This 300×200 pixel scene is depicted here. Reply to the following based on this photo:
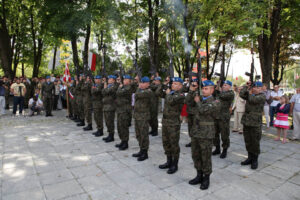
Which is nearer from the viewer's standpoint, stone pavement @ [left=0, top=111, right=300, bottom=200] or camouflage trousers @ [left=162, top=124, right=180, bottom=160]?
stone pavement @ [left=0, top=111, right=300, bottom=200]

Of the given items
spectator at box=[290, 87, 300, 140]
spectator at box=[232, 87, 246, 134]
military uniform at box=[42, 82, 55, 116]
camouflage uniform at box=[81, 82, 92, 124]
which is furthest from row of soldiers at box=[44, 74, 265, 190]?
military uniform at box=[42, 82, 55, 116]

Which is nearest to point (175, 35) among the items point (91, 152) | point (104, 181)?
point (91, 152)

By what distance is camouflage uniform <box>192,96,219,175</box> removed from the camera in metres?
3.70

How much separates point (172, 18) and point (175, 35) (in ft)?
21.2

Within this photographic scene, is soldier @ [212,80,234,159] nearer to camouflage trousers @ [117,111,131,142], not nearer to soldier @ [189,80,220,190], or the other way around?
soldier @ [189,80,220,190]

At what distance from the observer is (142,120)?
5.24m

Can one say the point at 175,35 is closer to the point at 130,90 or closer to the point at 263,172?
the point at 130,90

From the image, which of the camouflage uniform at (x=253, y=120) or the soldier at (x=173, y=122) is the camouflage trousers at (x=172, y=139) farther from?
the camouflage uniform at (x=253, y=120)

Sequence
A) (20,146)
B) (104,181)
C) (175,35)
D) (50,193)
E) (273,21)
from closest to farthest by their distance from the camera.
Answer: (50,193), (104,181), (20,146), (273,21), (175,35)

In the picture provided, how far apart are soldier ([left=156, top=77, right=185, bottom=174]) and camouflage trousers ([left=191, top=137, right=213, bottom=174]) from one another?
595 millimetres

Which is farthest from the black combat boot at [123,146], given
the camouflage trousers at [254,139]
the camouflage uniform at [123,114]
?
the camouflage trousers at [254,139]

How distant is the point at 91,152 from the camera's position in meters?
5.72

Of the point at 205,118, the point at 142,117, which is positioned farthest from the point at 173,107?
the point at 142,117

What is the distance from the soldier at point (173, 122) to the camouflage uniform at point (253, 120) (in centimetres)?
162
